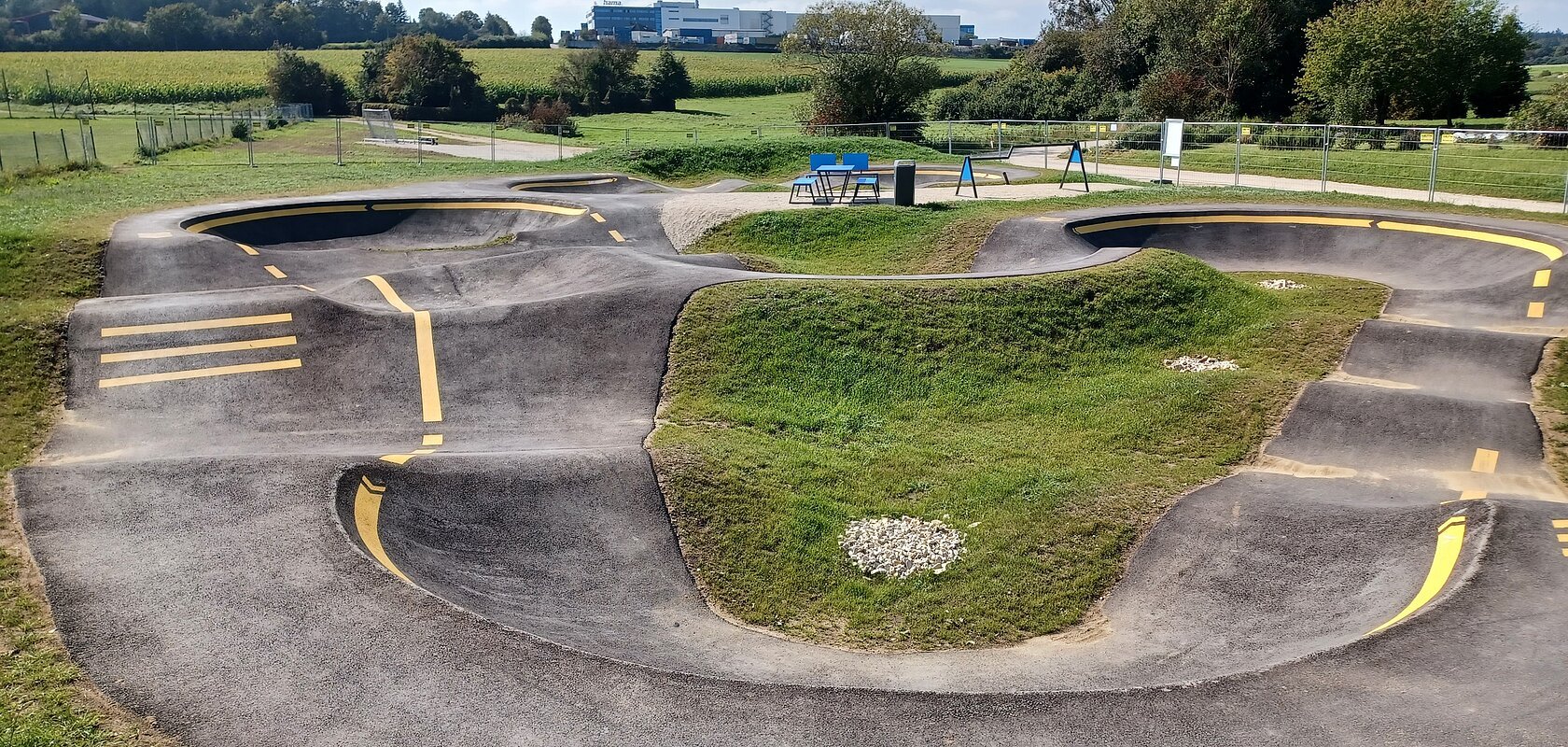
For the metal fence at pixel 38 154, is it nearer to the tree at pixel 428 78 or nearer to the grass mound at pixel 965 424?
the grass mound at pixel 965 424

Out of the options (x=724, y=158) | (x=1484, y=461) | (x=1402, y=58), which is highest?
(x=1402, y=58)

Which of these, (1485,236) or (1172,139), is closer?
(1485,236)

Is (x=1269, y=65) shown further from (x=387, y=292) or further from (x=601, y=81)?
(x=387, y=292)

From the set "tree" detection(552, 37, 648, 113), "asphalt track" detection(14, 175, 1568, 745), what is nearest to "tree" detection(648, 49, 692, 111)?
"tree" detection(552, 37, 648, 113)

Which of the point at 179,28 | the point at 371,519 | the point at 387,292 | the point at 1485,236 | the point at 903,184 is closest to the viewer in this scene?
the point at 371,519

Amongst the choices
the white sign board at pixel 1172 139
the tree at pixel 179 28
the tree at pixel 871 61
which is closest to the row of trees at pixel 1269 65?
the tree at pixel 871 61

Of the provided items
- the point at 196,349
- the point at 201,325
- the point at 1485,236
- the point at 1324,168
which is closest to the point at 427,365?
the point at 196,349
